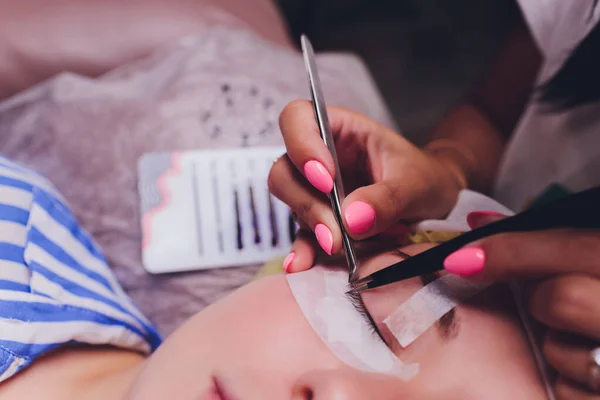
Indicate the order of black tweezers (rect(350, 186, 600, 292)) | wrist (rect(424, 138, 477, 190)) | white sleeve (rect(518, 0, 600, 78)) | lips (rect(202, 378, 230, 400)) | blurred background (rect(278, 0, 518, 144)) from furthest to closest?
1. blurred background (rect(278, 0, 518, 144))
2. wrist (rect(424, 138, 477, 190))
3. white sleeve (rect(518, 0, 600, 78))
4. lips (rect(202, 378, 230, 400))
5. black tweezers (rect(350, 186, 600, 292))

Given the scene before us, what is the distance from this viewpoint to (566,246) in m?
0.41

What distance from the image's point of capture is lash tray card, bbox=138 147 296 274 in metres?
0.77

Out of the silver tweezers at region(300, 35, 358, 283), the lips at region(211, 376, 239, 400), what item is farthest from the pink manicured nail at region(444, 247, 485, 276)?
the lips at region(211, 376, 239, 400)

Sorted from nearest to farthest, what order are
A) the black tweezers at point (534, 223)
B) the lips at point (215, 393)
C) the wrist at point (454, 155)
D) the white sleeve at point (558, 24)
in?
the black tweezers at point (534, 223) < the lips at point (215, 393) < the white sleeve at point (558, 24) < the wrist at point (454, 155)

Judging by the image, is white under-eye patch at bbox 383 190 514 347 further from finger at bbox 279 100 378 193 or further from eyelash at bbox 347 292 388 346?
finger at bbox 279 100 378 193

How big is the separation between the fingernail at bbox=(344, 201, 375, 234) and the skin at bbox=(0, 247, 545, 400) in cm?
6

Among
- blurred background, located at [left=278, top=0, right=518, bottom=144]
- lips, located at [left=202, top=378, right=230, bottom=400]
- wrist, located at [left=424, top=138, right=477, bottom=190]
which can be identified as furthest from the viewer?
blurred background, located at [left=278, top=0, right=518, bottom=144]

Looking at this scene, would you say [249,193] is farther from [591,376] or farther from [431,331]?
[591,376]

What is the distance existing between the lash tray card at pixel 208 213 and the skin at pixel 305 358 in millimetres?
247

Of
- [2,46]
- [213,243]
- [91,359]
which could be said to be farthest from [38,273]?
[2,46]

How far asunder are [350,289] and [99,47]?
2.19 feet

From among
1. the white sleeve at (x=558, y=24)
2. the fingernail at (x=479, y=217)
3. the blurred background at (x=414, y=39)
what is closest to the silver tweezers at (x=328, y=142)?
the fingernail at (x=479, y=217)

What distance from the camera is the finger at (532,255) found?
40cm

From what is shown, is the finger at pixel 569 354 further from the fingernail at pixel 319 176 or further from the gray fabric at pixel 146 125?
the gray fabric at pixel 146 125
